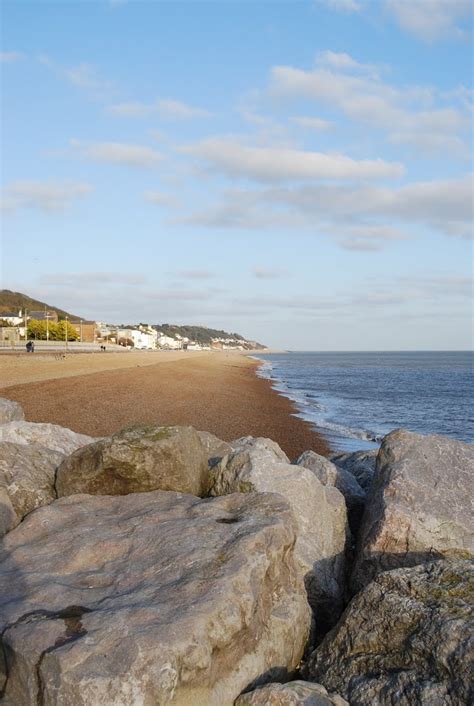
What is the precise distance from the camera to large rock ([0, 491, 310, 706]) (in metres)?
3.69

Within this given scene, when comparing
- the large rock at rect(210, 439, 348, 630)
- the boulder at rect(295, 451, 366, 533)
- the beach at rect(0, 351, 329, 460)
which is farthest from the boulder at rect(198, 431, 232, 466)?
the beach at rect(0, 351, 329, 460)

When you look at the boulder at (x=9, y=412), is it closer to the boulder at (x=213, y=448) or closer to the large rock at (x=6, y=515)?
the boulder at (x=213, y=448)

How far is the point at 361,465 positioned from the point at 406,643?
490 cm

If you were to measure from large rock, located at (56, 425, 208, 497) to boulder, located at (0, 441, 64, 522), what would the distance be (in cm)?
22

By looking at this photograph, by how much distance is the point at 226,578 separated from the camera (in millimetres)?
4438

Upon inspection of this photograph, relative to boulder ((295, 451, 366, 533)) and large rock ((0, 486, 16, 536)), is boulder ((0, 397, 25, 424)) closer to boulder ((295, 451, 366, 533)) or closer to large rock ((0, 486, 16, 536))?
large rock ((0, 486, 16, 536))

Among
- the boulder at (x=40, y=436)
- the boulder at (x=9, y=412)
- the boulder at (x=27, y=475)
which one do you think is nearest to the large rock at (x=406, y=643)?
the boulder at (x=27, y=475)

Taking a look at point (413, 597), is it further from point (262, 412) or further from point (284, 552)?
point (262, 412)

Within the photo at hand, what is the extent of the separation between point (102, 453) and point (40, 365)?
4678 cm

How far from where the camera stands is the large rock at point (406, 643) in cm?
397

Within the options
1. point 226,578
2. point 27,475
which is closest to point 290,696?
point 226,578

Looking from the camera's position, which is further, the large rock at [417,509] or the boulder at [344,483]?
the boulder at [344,483]

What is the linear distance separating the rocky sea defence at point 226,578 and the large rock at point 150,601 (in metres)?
0.01

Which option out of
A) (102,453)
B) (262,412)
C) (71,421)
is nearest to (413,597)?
(102,453)
